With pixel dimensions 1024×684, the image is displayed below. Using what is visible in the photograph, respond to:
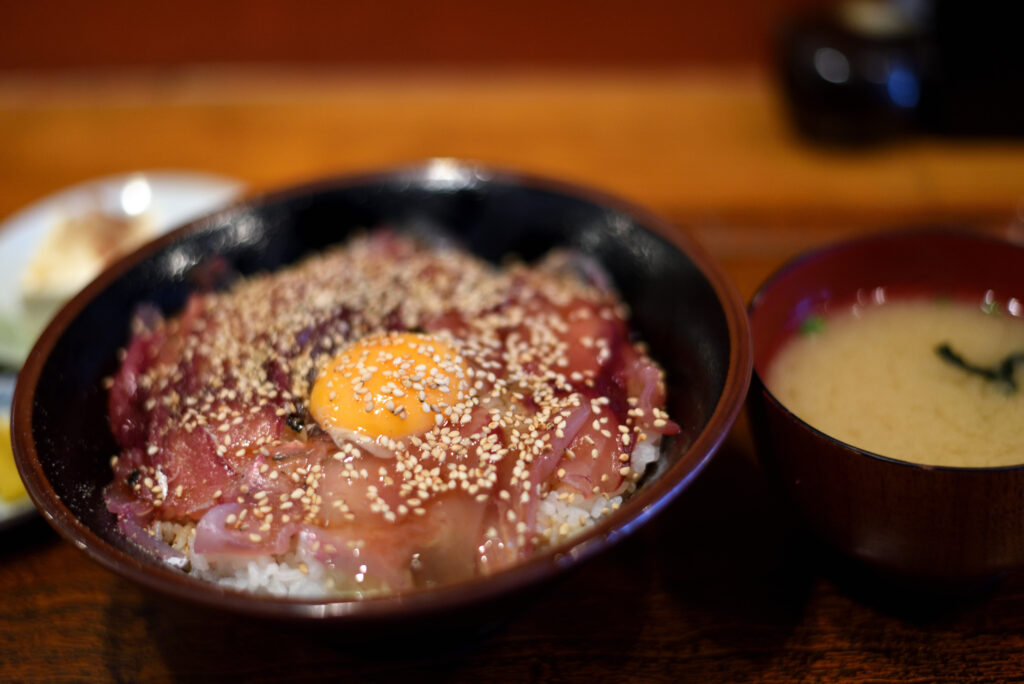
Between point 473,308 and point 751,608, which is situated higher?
point 473,308

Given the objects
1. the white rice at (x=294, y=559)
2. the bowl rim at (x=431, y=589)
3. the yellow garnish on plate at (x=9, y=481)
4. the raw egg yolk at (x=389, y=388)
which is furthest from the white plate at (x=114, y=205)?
the white rice at (x=294, y=559)

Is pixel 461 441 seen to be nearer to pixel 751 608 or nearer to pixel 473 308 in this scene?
pixel 473 308

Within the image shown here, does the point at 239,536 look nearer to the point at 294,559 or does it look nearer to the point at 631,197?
the point at 294,559

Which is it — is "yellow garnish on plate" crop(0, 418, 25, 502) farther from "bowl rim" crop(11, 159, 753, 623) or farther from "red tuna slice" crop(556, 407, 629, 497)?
"red tuna slice" crop(556, 407, 629, 497)

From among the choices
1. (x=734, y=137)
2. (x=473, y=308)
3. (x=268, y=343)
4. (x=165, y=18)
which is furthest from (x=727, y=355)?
(x=165, y=18)

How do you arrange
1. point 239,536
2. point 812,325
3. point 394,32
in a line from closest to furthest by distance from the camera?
point 239,536, point 812,325, point 394,32

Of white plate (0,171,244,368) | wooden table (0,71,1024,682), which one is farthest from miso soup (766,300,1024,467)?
white plate (0,171,244,368)

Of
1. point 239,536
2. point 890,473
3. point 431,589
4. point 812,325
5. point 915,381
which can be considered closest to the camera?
point 431,589

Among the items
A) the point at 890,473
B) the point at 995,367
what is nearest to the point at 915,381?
the point at 995,367
